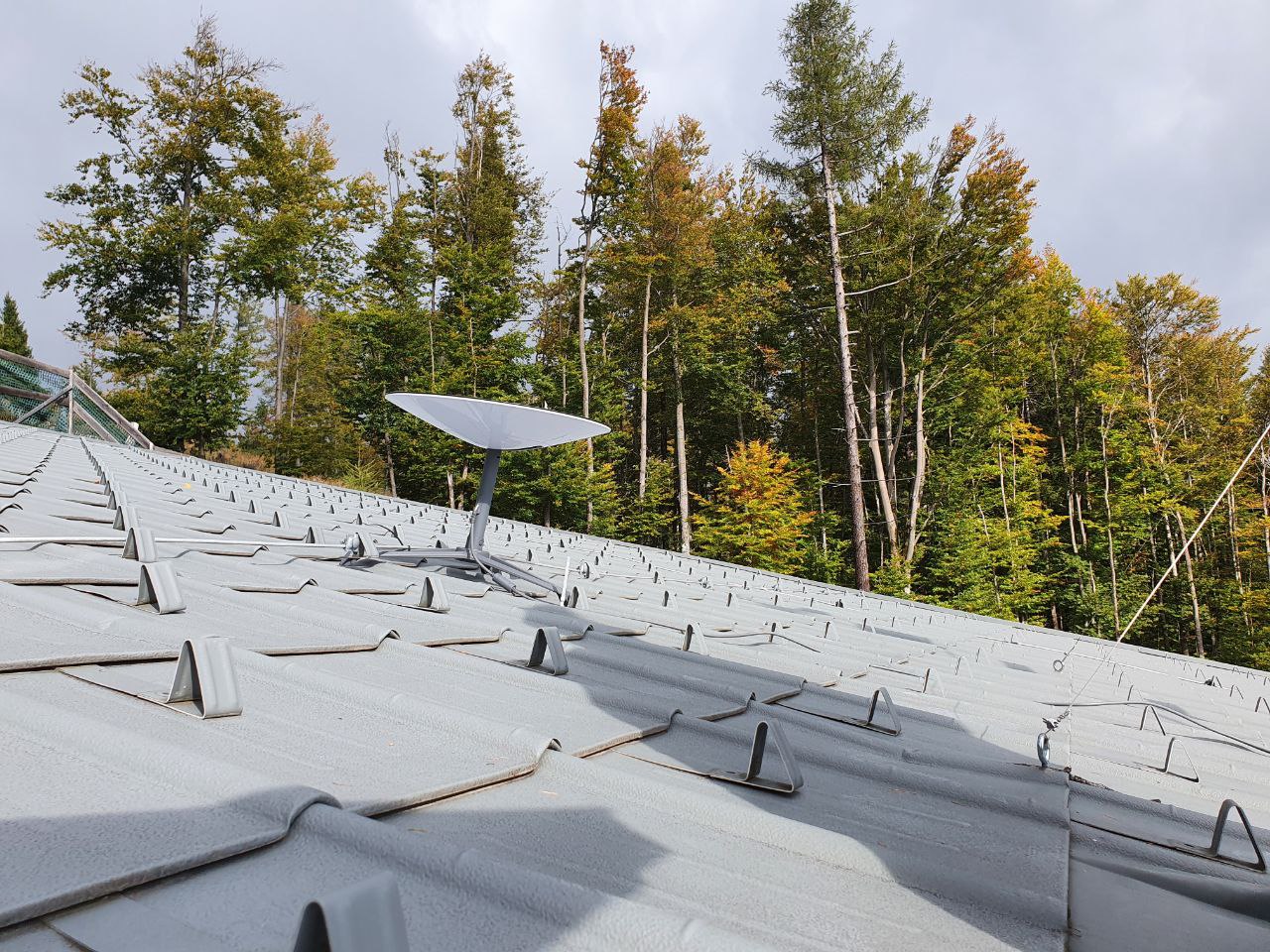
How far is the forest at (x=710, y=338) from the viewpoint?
62.4 feet

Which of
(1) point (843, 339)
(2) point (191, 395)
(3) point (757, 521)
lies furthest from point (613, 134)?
(2) point (191, 395)

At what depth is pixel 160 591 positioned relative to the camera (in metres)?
1.66

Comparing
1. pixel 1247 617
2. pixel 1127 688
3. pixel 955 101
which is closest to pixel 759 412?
pixel 955 101

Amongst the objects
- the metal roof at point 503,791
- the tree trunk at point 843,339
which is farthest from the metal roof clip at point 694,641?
the tree trunk at point 843,339

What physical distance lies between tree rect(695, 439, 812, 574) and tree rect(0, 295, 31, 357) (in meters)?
34.0

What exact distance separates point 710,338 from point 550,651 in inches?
826

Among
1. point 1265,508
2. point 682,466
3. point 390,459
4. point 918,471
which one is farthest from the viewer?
point 390,459

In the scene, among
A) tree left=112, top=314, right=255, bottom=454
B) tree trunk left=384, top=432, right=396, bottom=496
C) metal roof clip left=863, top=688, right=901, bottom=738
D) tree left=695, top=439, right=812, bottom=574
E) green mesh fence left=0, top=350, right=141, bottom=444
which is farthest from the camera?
tree trunk left=384, top=432, right=396, bottom=496

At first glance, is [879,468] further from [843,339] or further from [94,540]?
[94,540]

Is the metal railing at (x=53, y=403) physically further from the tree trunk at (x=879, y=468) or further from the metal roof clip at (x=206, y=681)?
the tree trunk at (x=879, y=468)

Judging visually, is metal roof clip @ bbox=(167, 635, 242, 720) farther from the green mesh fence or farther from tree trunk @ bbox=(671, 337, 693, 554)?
tree trunk @ bbox=(671, 337, 693, 554)

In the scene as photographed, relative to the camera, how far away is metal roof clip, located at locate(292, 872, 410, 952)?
44 cm

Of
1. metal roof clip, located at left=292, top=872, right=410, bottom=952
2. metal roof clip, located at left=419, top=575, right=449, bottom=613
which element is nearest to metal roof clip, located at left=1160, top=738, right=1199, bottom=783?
metal roof clip, located at left=419, top=575, right=449, bottom=613

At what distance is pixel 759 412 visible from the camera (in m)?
25.5
